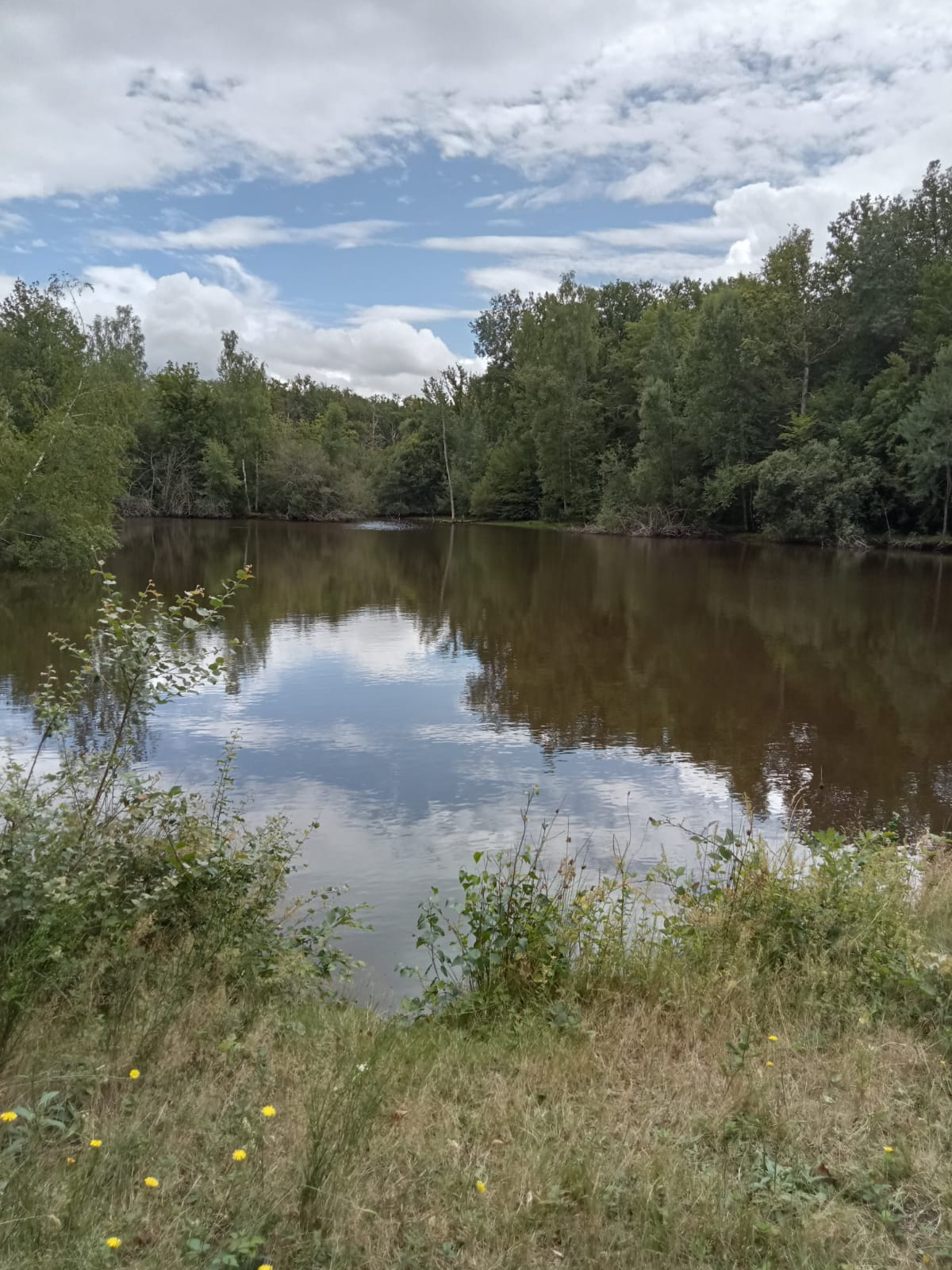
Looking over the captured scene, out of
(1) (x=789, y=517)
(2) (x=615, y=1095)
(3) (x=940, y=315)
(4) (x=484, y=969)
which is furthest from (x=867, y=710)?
(3) (x=940, y=315)

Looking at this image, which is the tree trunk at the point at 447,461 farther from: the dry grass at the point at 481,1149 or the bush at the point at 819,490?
the dry grass at the point at 481,1149

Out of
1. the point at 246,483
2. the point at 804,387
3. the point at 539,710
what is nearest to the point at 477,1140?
the point at 539,710

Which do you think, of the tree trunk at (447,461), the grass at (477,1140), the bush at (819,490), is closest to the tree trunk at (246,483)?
the tree trunk at (447,461)

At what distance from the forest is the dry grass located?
2077 centimetres

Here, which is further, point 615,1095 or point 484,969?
point 484,969

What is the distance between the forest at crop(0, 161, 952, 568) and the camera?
29469 millimetres

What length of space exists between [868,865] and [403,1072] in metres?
3.86

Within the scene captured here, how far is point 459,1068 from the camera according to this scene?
3916mm

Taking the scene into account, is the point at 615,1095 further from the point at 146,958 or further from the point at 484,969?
the point at 146,958

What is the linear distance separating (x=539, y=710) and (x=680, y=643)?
6.70 metres

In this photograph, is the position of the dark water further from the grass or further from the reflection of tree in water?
the grass

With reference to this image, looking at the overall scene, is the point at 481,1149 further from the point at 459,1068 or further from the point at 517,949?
the point at 517,949

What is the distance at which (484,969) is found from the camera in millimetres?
5164

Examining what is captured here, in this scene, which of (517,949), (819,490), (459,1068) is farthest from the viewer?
(819,490)
